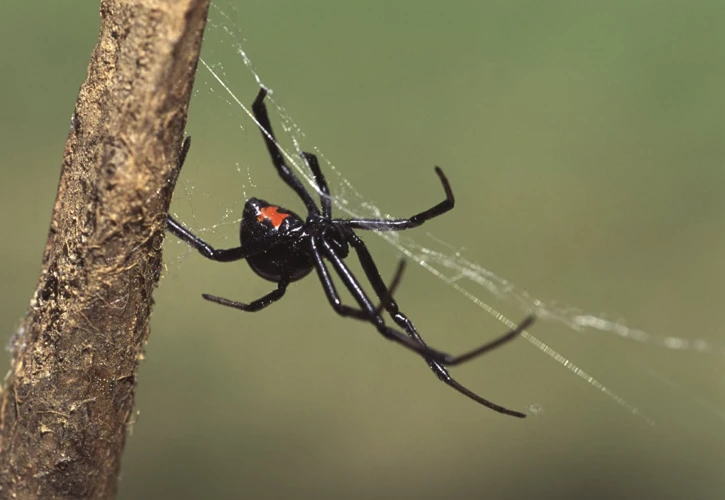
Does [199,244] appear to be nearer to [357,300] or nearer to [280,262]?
[280,262]

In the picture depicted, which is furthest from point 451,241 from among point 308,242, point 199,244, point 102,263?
point 102,263

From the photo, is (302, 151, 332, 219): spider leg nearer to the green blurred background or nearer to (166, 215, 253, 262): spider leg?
(166, 215, 253, 262): spider leg

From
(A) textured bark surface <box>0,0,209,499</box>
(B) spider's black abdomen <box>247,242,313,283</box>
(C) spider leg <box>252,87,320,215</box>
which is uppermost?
(C) spider leg <box>252,87,320,215</box>

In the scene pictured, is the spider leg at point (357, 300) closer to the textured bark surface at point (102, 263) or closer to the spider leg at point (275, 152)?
the spider leg at point (275, 152)

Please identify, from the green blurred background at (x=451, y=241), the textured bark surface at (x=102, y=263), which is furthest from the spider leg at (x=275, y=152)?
the green blurred background at (x=451, y=241)

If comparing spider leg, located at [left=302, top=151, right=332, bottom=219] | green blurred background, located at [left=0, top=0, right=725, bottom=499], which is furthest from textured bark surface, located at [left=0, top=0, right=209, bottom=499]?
green blurred background, located at [left=0, top=0, right=725, bottom=499]

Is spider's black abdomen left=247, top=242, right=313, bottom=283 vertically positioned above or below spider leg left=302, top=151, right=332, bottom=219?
below

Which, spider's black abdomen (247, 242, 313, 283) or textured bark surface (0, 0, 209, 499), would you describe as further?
spider's black abdomen (247, 242, 313, 283)
